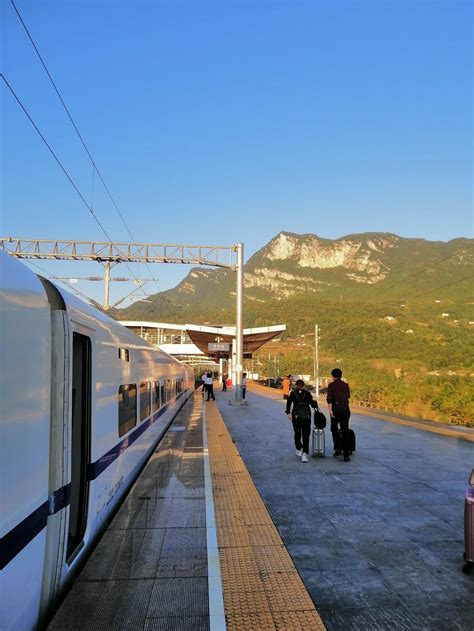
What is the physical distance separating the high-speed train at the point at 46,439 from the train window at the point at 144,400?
8.70 feet

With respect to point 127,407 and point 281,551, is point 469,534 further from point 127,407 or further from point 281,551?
point 127,407

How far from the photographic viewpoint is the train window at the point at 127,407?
222 inches

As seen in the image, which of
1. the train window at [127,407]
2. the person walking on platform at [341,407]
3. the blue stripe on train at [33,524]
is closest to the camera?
the blue stripe on train at [33,524]

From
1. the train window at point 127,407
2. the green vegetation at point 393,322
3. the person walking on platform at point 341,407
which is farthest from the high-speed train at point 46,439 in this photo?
the green vegetation at point 393,322

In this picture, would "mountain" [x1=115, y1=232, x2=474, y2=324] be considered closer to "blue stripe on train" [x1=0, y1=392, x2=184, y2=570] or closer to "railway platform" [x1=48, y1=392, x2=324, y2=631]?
"railway platform" [x1=48, y1=392, x2=324, y2=631]

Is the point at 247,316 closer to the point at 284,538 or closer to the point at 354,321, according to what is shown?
the point at 354,321

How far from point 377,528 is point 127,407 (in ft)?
10.1

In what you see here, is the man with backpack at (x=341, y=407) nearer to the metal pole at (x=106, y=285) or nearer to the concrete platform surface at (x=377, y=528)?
the concrete platform surface at (x=377, y=528)

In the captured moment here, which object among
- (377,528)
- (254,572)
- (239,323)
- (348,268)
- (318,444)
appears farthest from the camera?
(348,268)

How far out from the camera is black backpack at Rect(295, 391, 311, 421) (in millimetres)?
8812

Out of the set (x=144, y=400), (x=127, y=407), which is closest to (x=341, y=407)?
(x=144, y=400)

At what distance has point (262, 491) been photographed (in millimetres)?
6926

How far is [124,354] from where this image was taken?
5891 millimetres

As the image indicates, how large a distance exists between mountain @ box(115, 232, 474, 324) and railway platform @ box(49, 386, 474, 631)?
9526cm
